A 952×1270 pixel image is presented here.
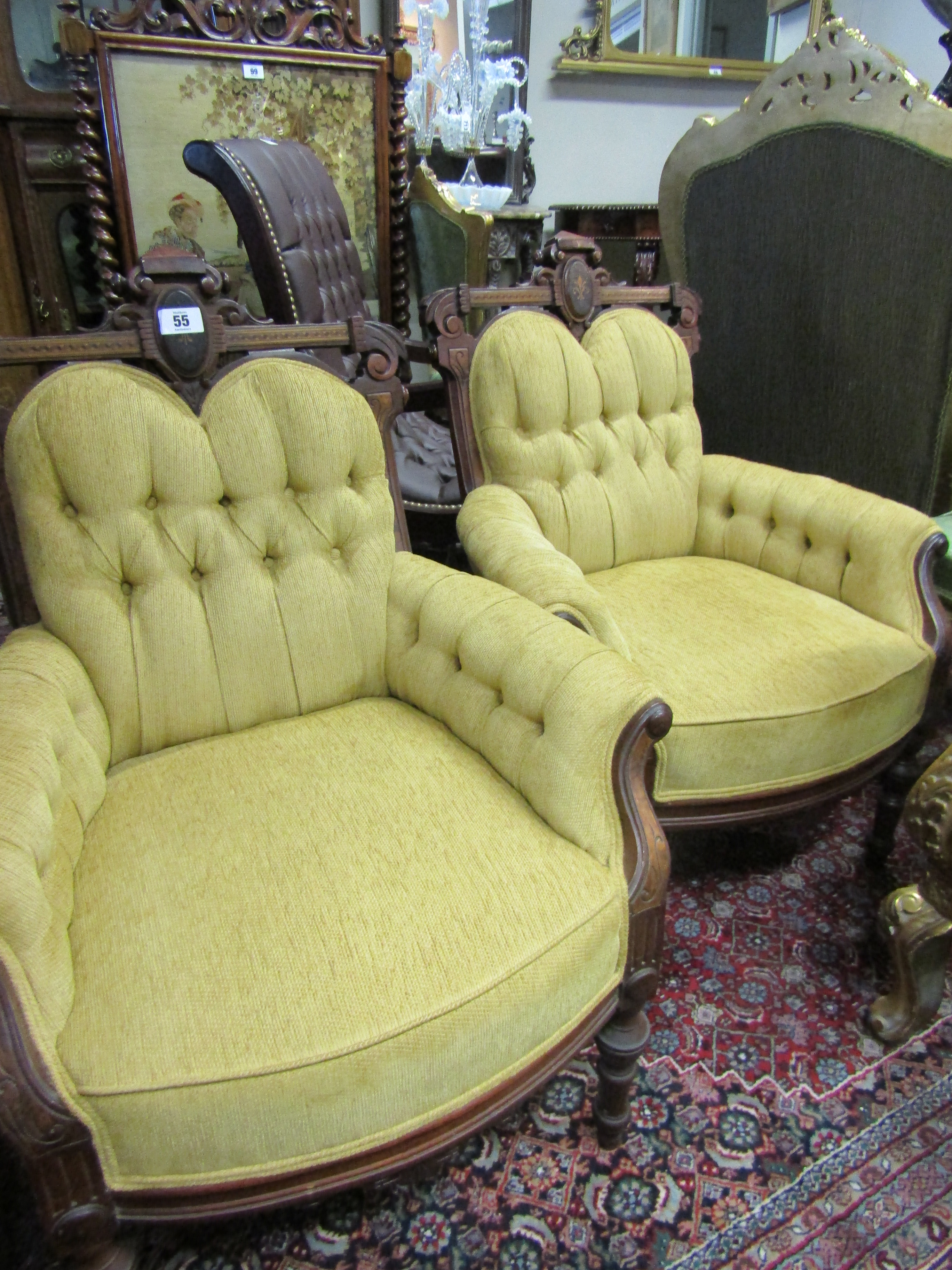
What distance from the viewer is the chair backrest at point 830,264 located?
1872 millimetres

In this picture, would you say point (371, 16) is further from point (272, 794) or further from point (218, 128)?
point (272, 794)

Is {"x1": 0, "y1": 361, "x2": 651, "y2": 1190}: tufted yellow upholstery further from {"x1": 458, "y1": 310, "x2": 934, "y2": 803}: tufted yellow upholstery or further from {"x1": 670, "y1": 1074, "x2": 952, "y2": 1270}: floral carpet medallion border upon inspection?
{"x1": 670, "y1": 1074, "x2": 952, "y2": 1270}: floral carpet medallion border

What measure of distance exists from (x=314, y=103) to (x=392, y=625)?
2.07m

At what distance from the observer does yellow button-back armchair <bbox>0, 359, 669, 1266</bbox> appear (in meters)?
0.75

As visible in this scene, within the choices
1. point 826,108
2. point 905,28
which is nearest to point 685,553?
point 826,108

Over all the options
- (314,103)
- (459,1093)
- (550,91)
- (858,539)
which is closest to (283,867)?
(459,1093)

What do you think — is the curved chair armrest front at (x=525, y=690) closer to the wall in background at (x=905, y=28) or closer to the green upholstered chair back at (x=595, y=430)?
the green upholstered chair back at (x=595, y=430)

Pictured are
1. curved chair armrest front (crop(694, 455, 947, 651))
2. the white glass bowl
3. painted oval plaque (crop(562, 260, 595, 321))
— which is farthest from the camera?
the white glass bowl

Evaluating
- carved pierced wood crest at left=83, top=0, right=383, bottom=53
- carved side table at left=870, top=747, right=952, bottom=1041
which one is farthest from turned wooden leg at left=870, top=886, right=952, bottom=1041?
carved pierced wood crest at left=83, top=0, right=383, bottom=53

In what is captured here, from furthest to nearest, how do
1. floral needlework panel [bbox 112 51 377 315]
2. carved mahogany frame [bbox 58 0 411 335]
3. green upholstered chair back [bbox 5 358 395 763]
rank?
floral needlework panel [bbox 112 51 377 315] → carved mahogany frame [bbox 58 0 411 335] → green upholstered chair back [bbox 5 358 395 763]

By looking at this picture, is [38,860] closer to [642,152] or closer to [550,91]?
[550,91]

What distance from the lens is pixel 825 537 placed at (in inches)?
62.6

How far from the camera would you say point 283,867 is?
0.91 m

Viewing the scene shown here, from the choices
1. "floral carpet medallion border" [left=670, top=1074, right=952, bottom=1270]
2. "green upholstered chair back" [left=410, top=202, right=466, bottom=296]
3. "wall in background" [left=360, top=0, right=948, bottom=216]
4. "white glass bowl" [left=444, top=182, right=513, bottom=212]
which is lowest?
"floral carpet medallion border" [left=670, top=1074, right=952, bottom=1270]
